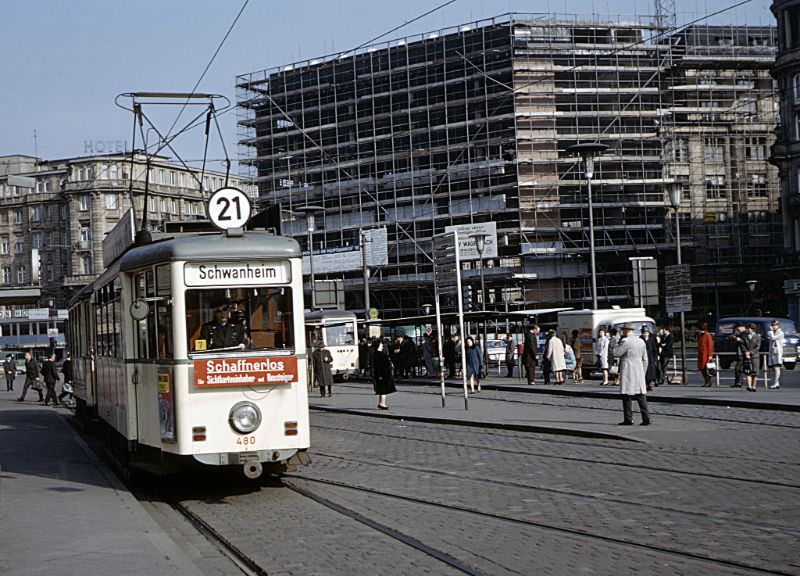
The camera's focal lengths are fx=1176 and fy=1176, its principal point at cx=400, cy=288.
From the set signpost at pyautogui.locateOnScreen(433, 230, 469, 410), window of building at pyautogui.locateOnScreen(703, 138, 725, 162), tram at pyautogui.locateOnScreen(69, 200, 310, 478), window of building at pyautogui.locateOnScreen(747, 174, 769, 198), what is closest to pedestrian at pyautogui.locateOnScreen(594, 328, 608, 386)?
signpost at pyautogui.locateOnScreen(433, 230, 469, 410)

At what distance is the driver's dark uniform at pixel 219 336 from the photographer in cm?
1184

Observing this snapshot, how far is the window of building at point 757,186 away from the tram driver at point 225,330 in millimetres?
77916

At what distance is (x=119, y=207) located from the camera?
11281cm

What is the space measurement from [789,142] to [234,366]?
218 ft

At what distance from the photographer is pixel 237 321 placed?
1190 cm

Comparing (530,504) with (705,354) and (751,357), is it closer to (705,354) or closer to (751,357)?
(751,357)

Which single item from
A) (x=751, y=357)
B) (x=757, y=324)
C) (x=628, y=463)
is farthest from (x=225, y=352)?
(x=757, y=324)

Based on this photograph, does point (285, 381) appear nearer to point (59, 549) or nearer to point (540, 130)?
point (59, 549)

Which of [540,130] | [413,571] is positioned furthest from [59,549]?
[540,130]

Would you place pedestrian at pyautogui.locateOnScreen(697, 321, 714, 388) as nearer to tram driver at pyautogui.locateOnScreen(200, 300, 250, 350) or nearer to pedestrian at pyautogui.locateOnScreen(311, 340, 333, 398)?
Answer: pedestrian at pyautogui.locateOnScreen(311, 340, 333, 398)

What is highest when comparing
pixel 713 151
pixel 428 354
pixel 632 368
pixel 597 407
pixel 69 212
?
pixel 69 212

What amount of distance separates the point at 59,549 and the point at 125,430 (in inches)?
A: 177

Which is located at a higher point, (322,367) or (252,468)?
(322,367)

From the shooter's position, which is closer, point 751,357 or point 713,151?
point 751,357
